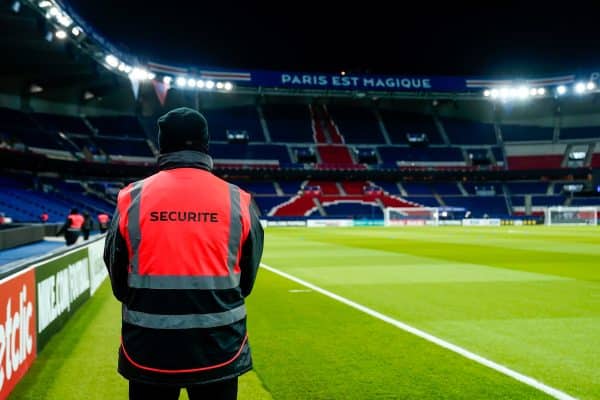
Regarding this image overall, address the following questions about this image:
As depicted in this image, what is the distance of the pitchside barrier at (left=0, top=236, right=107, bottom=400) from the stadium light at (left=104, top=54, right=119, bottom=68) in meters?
37.7

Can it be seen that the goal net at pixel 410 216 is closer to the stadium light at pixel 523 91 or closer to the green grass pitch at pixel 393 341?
the stadium light at pixel 523 91

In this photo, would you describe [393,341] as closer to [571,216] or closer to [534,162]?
[571,216]

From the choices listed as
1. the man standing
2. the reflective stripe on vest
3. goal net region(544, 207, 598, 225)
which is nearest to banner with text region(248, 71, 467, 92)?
goal net region(544, 207, 598, 225)

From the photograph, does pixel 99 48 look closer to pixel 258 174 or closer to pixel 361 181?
pixel 258 174

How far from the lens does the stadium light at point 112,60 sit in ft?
148

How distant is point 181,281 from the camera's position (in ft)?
8.54

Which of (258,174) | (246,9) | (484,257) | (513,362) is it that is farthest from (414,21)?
(513,362)

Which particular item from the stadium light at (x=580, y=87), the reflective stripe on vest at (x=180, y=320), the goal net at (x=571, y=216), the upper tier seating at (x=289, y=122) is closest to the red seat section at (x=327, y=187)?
the upper tier seating at (x=289, y=122)

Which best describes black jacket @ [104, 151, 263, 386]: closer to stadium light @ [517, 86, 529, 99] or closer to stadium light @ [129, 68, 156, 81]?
stadium light @ [129, 68, 156, 81]

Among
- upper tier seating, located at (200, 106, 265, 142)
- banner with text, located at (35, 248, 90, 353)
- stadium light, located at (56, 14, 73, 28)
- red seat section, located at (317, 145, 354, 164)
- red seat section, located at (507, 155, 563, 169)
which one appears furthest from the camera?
red seat section, located at (507, 155, 563, 169)

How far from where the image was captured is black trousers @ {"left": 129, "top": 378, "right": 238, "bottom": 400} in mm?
2635

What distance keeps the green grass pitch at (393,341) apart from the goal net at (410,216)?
141 ft

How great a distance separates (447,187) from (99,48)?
4252cm

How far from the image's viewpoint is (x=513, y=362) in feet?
19.9
